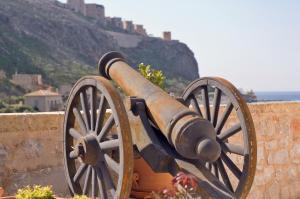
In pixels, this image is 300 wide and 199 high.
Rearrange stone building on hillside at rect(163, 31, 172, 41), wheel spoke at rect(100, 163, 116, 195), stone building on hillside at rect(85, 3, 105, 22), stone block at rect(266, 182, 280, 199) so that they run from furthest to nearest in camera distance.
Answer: stone building on hillside at rect(85, 3, 105, 22)
stone building on hillside at rect(163, 31, 172, 41)
stone block at rect(266, 182, 280, 199)
wheel spoke at rect(100, 163, 116, 195)

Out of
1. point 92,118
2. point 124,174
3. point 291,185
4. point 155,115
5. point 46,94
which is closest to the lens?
point 124,174

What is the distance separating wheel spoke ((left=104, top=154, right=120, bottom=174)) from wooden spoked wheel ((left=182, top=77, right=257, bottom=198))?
0.99 m

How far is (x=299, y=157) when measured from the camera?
6770 millimetres

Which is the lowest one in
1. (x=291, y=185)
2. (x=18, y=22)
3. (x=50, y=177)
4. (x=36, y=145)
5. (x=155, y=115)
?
(x=291, y=185)

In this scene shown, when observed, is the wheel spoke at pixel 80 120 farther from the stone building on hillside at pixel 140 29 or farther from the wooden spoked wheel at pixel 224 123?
the stone building on hillside at pixel 140 29

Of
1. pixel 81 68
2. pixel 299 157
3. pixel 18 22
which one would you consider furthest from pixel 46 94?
pixel 299 157

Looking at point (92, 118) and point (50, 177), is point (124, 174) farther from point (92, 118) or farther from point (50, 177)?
point (50, 177)

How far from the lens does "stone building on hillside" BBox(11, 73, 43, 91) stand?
54344mm

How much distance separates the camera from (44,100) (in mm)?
50344

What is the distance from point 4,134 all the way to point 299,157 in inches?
155

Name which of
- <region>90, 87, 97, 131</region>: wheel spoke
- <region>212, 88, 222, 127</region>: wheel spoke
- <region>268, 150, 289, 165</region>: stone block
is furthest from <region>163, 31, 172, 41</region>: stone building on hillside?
<region>90, 87, 97, 131</region>: wheel spoke

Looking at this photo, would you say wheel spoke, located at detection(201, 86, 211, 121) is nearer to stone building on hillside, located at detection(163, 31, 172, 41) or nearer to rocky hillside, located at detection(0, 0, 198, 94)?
rocky hillside, located at detection(0, 0, 198, 94)

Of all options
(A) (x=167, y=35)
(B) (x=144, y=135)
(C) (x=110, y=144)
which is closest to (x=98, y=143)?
(C) (x=110, y=144)

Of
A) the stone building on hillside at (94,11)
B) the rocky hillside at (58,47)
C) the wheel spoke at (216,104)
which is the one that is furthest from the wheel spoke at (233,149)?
the stone building on hillside at (94,11)
